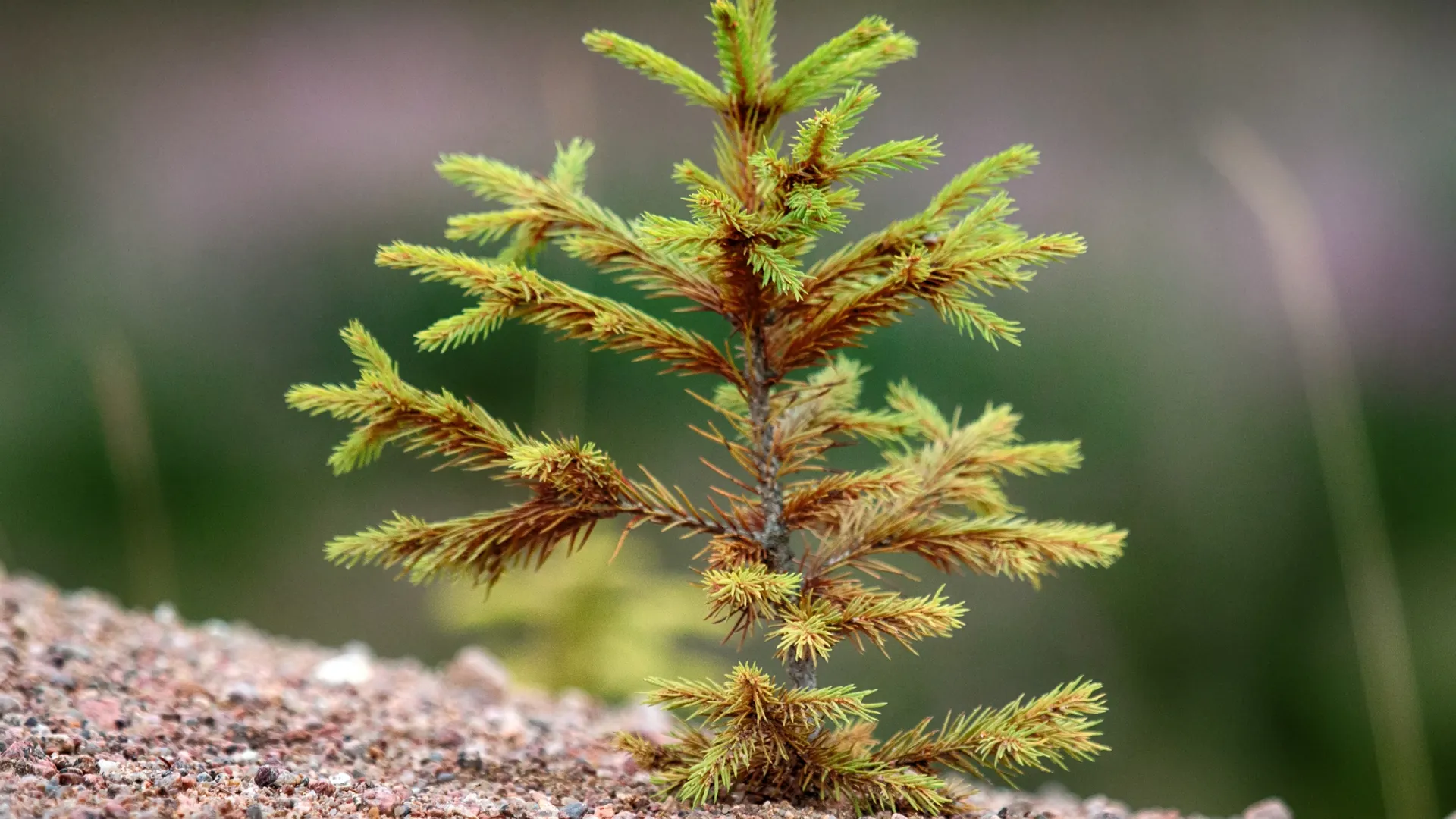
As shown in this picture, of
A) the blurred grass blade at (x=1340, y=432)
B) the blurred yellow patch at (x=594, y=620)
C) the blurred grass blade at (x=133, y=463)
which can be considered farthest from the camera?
the blurred grass blade at (x=133, y=463)

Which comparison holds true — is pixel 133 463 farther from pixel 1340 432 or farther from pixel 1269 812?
pixel 1340 432

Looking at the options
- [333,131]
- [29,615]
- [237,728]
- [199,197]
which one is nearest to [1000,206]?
[237,728]

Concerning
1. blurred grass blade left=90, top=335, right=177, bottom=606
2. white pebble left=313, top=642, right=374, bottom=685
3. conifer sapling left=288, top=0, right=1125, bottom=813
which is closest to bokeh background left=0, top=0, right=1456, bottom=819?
blurred grass blade left=90, top=335, right=177, bottom=606

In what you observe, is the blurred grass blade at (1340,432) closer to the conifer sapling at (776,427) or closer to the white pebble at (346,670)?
the conifer sapling at (776,427)

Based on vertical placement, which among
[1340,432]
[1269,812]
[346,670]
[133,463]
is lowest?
[1269,812]

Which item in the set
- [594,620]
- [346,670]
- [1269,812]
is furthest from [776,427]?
[594,620]

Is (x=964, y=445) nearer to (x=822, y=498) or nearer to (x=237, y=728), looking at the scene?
(x=822, y=498)

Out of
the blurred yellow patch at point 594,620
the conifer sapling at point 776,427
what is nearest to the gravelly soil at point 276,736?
the conifer sapling at point 776,427

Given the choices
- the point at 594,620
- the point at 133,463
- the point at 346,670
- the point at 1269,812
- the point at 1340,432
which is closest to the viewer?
the point at 1269,812
